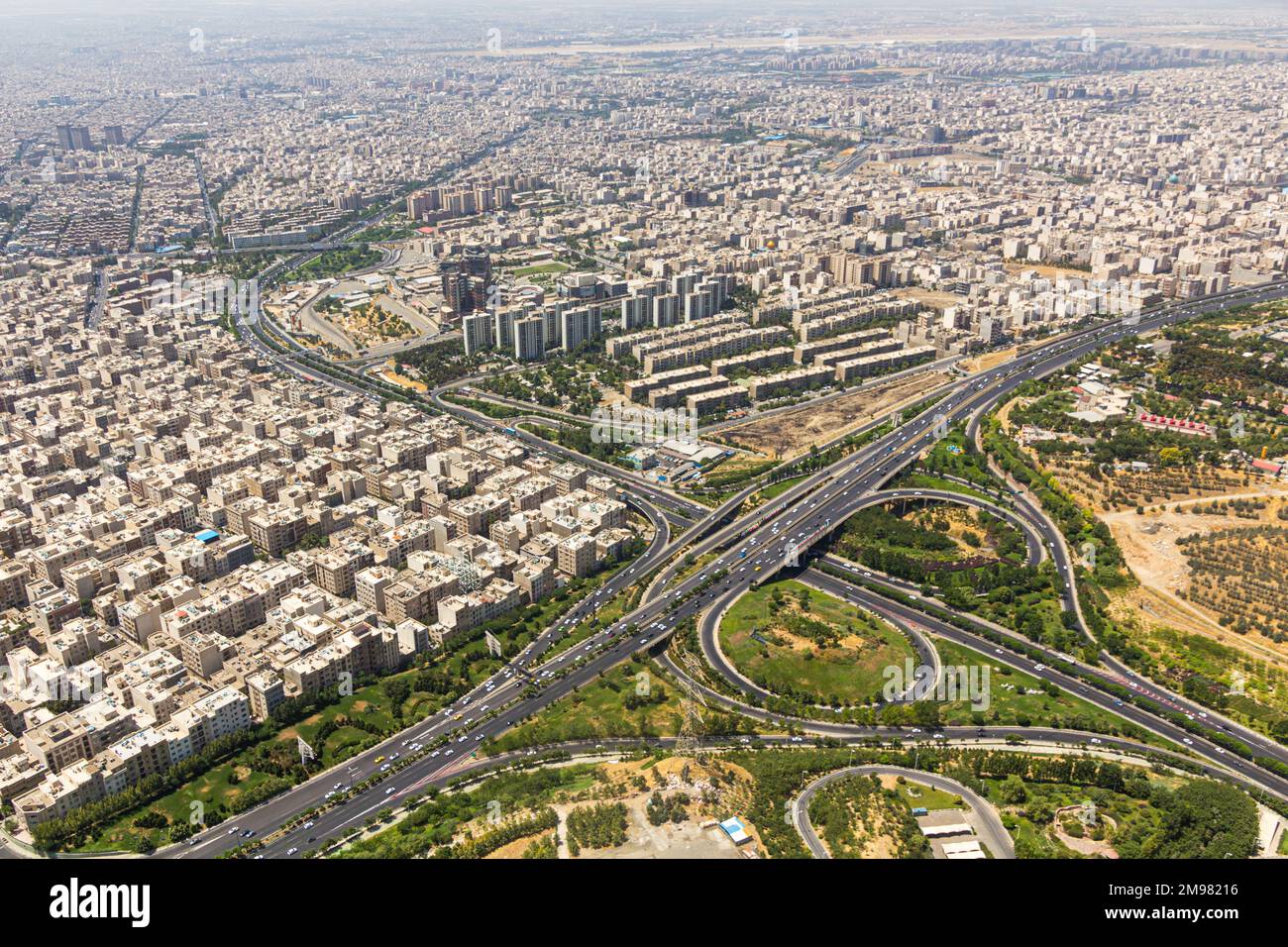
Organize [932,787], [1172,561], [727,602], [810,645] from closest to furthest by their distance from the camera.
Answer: [932,787], [810,645], [727,602], [1172,561]

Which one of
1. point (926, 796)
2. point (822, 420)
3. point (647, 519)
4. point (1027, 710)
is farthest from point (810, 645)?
point (822, 420)

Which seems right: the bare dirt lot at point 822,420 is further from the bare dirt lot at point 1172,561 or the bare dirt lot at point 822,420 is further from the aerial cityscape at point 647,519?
the bare dirt lot at point 1172,561

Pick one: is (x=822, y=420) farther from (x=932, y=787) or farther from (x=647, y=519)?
(x=932, y=787)

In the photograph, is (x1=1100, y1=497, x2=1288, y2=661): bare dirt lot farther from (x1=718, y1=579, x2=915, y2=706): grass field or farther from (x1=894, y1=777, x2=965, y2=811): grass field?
(x1=894, y1=777, x2=965, y2=811): grass field

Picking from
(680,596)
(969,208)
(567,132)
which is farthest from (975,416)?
(567,132)

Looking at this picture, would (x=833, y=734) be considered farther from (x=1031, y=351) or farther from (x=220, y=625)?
(x=1031, y=351)

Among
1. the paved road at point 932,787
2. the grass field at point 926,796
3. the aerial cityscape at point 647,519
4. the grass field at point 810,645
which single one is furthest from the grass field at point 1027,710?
the grass field at point 926,796

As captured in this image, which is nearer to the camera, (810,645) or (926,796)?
(926,796)

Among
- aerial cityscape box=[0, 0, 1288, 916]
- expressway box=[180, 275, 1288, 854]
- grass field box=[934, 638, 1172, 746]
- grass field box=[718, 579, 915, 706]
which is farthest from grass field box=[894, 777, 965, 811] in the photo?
grass field box=[718, 579, 915, 706]
